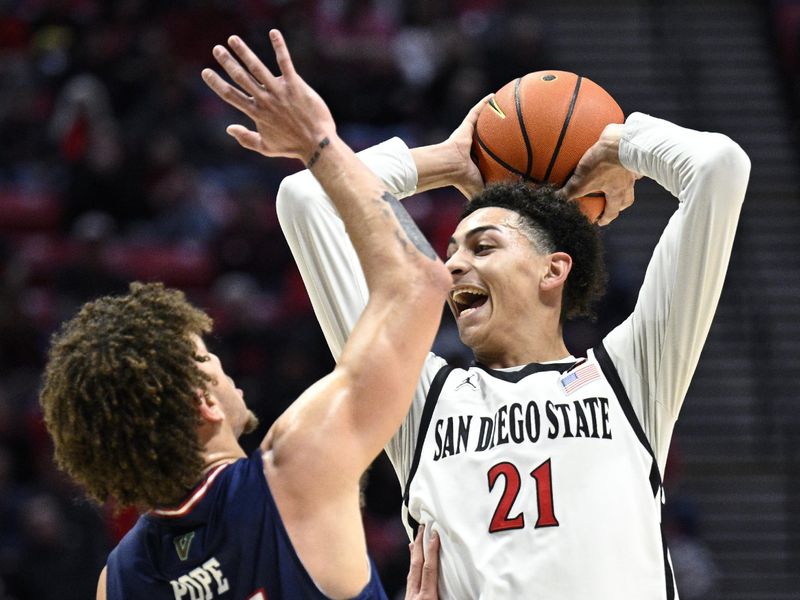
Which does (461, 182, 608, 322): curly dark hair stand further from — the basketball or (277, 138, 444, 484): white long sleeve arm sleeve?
(277, 138, 444, 484): white long sleeve arm sleeve

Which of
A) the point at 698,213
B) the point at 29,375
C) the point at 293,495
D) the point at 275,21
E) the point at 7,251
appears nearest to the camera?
the point at 293,495

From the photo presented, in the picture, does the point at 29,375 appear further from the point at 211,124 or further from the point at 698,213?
the point at 698,213

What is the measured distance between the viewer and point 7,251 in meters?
8.79

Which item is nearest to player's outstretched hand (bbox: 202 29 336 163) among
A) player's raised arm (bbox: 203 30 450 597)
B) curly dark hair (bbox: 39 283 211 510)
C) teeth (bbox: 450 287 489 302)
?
player's raised arm (bbox: 203 30 450 597)

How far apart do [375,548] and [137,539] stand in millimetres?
4756

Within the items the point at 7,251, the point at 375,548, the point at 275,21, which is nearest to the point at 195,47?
the point at 275,21

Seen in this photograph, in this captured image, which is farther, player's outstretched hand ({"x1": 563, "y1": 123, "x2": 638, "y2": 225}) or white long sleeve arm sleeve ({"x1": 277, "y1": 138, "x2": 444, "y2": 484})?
player's outstretched hand ({"x1": 563, "y1": 123, "x2": 638, "y2": 225})

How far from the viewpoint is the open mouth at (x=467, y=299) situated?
11.7ft

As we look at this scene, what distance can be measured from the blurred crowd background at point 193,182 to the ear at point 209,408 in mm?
3989

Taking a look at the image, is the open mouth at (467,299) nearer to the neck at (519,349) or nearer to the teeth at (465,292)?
the teeth at (465,292)

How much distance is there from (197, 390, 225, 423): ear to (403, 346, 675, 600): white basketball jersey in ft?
2.56

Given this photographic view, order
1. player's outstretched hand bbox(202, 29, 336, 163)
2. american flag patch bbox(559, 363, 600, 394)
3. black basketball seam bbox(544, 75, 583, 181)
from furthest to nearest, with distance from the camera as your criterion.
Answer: black basketball seam bbox(544, 75, 583, 181) < american flag patch bbox(559, 363, 600, 394) < player's outstretched hand bbox(202, 29, 336, 163)

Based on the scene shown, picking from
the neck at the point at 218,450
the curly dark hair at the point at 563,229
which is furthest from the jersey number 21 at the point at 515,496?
the neck at the point at 218,450

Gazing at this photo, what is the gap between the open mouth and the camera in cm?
358
